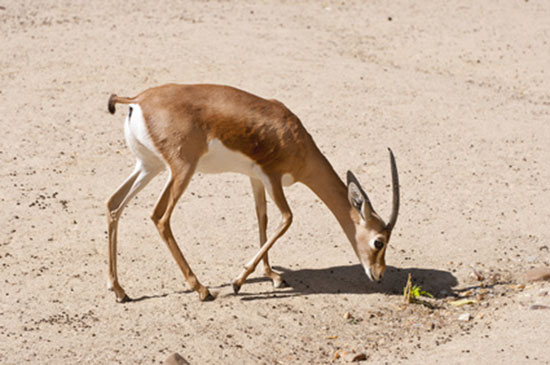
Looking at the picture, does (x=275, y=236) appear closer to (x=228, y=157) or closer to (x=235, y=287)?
(x=235, y=287)

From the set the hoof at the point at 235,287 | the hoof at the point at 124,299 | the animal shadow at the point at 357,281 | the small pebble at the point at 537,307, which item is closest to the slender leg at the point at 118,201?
the hoof at the point at 124,299

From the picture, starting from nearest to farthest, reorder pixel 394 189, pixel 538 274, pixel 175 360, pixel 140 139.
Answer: pixel 175 360 < pixel 140 139 < pixel 394 189 < pixel 538 274

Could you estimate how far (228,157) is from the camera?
26.9 feet

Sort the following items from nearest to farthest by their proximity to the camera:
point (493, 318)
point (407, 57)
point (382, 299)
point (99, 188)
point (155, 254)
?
point (493, 318), point (382, 299), point (155, 254), point (99, 188), point (407, 57)

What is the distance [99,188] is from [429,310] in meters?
4.80

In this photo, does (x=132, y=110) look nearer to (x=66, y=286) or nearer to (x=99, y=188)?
(x=66, y=286)

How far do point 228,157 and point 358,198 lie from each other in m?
1.41

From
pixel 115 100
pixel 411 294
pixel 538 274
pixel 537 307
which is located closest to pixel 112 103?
A: pixel 115 100

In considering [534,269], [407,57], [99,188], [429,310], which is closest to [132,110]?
[99,188]

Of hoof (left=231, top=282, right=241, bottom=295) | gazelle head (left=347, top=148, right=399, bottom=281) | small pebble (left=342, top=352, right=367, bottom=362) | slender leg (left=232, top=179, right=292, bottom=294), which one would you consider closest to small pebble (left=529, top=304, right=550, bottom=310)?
gazelle head (left=347, top=148, right=399, bottom=281)

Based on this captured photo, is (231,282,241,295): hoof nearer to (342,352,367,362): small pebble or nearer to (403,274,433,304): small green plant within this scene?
(342,352,367,362): small pebble

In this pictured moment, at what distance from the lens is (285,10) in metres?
19.0

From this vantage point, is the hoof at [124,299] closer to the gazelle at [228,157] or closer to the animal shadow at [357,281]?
the gazelle at [228,157]

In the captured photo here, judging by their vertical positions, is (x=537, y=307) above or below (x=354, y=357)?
above
